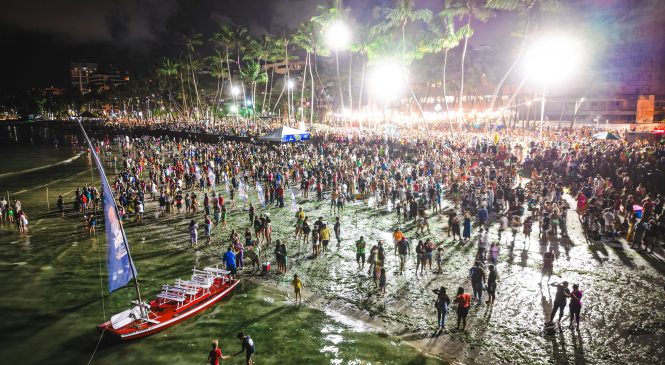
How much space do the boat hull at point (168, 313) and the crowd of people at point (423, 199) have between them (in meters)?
1.00

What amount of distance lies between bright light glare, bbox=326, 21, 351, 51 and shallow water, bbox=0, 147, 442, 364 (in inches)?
1604

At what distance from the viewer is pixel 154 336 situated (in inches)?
390

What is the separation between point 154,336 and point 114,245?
300 centimetres

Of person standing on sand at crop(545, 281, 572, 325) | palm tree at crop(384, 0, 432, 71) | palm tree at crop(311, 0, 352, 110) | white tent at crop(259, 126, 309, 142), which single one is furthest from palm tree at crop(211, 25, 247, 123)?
person standing on sand at crop(545, 281, 572, 325)

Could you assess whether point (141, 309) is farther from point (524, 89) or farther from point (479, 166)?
point (524, 89)

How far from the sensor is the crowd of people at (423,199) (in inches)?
516

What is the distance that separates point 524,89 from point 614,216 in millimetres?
71931

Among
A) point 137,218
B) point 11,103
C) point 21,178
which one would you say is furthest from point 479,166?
point 11,103

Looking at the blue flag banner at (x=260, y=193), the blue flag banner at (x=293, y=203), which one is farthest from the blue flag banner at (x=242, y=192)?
the blue flag banner at (x=293, y=203)

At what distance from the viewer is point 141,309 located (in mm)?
9727

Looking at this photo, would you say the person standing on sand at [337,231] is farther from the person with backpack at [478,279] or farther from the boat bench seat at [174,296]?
the boat bench seat at [174,296]

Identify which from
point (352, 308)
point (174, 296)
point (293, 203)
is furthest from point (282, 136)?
point (352, 308)

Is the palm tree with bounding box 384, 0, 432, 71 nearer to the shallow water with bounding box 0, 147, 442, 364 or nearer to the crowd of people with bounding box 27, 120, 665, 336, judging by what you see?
the crowd of people with bounding box 27, 120, 665, 336

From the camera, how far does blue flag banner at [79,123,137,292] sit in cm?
825
